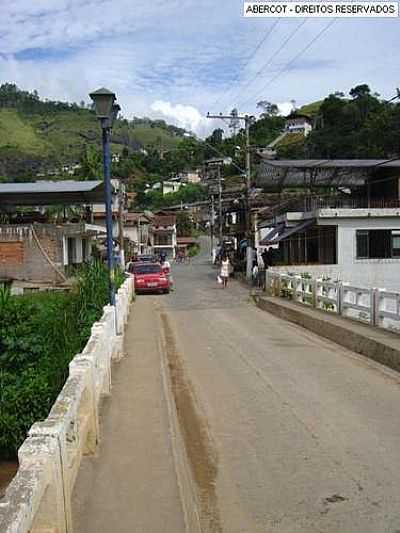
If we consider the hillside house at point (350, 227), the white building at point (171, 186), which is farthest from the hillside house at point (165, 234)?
the hillside house at point (350, 227)

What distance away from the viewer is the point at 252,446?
6.77 meters

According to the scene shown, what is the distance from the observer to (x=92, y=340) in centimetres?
805

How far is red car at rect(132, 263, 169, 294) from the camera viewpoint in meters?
30.1

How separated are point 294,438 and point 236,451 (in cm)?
71

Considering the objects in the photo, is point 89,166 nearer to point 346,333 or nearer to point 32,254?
point 32,254

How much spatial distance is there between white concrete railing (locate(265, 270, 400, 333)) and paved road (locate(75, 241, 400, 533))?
1158 millimetres

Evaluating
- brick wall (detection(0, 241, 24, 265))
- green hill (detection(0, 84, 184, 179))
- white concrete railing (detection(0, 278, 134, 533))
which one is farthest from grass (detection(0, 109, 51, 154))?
white concrete railing (detection(0, 278, 134, 533))

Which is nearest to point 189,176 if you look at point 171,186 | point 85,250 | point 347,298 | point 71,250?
point 171,186

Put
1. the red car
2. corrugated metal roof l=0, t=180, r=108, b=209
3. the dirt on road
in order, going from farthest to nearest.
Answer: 1. corrugated metal roof l=0, t=180, r=108, b=209
2. the red car
3. the dirt on road

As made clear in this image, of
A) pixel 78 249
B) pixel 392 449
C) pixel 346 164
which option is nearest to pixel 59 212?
pixel 78 249

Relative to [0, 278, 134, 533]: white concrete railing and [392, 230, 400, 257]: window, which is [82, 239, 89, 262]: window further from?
[0, 278, 134, 533]: white concrete railing

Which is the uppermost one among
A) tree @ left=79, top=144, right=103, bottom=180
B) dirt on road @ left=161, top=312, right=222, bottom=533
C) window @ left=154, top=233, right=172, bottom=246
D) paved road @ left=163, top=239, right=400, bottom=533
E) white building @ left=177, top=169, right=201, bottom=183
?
white building @ left=177, top=169, right=201, bottom=183

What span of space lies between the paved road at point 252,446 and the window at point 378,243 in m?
20.7

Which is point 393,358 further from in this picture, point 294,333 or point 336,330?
point 294,333
